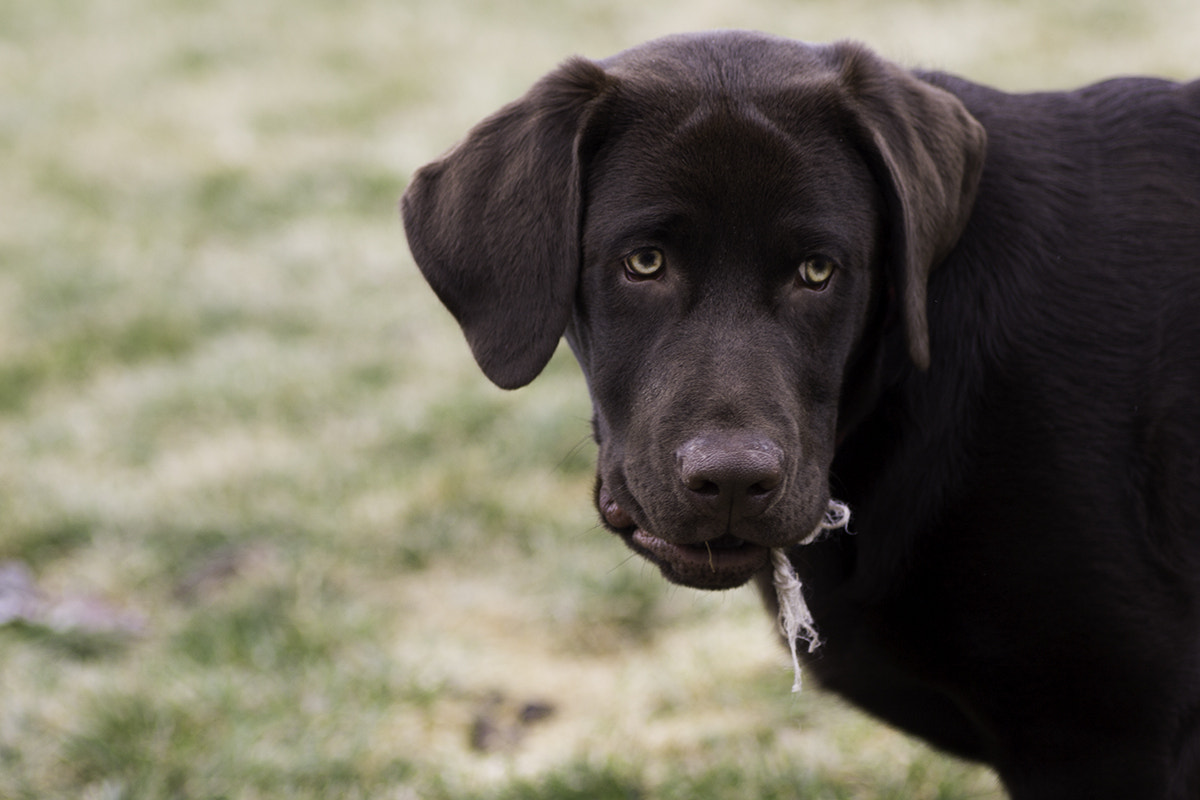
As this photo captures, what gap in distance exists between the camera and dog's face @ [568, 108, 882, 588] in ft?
7.54

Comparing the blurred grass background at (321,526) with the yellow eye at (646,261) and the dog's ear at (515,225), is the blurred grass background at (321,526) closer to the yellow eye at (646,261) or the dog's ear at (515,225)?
the dog's ear at (515,225)

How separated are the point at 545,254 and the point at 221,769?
1.64 metres

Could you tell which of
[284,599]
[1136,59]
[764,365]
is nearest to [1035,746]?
[764,365]

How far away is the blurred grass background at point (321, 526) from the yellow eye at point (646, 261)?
139cm

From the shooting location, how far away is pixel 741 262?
2381 mm

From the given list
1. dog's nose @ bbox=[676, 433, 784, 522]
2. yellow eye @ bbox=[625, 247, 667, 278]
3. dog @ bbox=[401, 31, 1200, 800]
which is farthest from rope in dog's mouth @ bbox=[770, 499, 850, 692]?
yellow eye @ bbox=[625, 247, 667, 278]

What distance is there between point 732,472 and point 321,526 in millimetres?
2524

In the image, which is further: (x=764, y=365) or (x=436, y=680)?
(x=436, y=680)

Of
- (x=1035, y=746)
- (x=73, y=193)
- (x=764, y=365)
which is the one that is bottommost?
(x=73, y=193)

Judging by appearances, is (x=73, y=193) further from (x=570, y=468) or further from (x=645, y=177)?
(x=645, y=177)

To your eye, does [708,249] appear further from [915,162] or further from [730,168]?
[915,162]

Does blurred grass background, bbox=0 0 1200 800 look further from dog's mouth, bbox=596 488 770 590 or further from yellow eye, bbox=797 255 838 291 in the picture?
yellow eye, bbox=797 255 838 291

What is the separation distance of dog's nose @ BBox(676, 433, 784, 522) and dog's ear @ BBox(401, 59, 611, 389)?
424 mm

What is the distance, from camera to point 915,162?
241 centimetres
